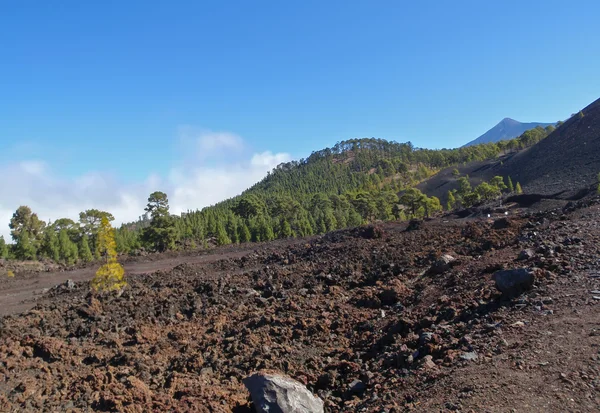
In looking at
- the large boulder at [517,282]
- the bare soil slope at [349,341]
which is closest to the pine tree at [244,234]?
the bare soil slope at [349,341]

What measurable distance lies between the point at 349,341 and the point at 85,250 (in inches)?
1947

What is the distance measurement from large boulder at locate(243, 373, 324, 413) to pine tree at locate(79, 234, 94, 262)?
48.4 m

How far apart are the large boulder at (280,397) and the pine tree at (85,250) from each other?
48.4 m

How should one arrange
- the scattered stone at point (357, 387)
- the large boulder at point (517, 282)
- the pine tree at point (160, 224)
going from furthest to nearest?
the pine tree at point (160, 224)
the large boulder at point (517, 282)
the scattered stone at point (357, 387)

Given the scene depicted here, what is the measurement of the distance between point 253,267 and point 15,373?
14953 mm

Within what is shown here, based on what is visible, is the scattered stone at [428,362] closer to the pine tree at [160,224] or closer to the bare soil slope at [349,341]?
the bare soil slope at [349,341]

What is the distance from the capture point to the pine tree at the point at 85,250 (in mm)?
48188

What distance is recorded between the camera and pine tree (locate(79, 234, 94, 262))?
4819cm

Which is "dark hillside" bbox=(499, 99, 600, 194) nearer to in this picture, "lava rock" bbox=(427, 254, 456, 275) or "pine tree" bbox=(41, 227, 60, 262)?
"lava rock" bbox=(427, 254, 456, 275)

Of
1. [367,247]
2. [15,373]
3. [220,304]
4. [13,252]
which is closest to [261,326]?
[220,304]

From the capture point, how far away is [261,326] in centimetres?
1112

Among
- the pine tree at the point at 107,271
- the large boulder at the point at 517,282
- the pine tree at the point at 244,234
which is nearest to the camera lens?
the large boulder at the point at 517,282

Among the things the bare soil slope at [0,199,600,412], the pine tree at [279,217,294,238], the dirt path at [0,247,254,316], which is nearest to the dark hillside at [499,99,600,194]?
the pine tree at [279,217,294,238]

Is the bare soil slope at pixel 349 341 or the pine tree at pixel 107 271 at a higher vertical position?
the pine tree at pixel 107 271
